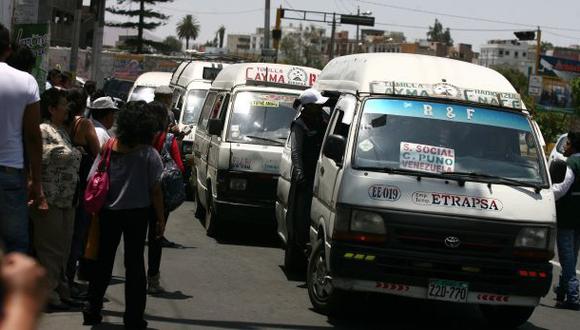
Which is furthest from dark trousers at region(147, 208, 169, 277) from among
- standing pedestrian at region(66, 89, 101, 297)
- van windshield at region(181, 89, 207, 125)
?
van windshield at region(181, 89, 207, 125)

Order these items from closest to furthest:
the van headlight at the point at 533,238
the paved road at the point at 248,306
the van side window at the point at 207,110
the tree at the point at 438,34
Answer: the van headlight at the point at 533,238, the paved road at the point at 248,306, the van side window at the point at 207,110, the tree at the point at 438,34

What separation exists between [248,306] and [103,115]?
2044 millimetres

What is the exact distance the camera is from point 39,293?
1926mm

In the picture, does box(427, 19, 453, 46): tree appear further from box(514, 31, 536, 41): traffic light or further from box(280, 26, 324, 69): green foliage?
box(514, 31, 536, 41): traffic light

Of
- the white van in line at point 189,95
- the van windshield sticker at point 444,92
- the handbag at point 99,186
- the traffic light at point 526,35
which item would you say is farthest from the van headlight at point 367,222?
the traffic light at point 526,35

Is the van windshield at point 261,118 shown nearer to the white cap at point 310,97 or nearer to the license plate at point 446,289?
the white cap at point 310,97

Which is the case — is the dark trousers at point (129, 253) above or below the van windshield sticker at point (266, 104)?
below

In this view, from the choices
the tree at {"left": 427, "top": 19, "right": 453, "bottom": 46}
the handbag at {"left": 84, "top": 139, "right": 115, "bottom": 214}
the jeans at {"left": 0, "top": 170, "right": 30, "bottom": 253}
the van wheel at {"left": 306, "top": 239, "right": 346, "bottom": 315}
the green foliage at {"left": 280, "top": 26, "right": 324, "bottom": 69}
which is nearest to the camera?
the jeans at {"left": 0, "top": 170, "right": 30, "bottom": 253}

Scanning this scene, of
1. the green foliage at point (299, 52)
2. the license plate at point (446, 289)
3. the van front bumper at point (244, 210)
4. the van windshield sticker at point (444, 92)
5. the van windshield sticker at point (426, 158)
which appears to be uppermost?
the green foliage at point (299, 52)

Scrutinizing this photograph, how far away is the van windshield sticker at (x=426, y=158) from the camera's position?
25.3ft

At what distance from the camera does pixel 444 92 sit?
8.26 m

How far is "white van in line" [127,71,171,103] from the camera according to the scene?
24062 mm

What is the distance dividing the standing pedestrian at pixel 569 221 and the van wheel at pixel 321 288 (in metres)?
2.69

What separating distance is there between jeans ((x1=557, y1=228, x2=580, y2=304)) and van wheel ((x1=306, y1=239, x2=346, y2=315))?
2.74 metres
